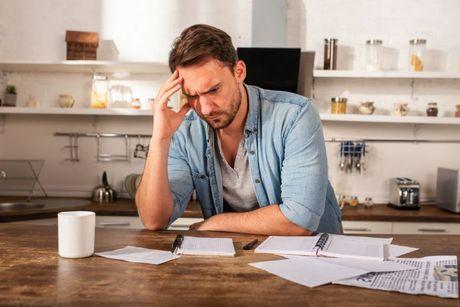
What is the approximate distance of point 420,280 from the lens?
1071 millimetres

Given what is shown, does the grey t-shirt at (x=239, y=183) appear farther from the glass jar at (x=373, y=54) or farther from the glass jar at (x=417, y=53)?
the glass jar at (x=417, y=53)

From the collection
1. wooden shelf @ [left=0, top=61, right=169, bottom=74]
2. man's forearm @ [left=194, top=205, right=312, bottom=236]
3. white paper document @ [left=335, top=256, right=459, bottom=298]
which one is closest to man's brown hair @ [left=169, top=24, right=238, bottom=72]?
man's forearm @ [left=194, top=205, right=312, bottom=236]

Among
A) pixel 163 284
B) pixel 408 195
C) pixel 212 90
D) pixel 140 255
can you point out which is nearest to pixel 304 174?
pixel 212 90

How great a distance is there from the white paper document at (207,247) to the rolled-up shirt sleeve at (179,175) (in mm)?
360

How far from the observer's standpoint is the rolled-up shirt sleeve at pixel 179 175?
1838 millimetres

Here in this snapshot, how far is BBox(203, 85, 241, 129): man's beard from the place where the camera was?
1712 mm

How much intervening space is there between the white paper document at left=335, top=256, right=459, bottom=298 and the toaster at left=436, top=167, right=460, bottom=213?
7.60 feet

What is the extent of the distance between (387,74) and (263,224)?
2.38m

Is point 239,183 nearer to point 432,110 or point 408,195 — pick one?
point 408,195

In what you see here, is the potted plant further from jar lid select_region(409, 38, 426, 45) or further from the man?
jar lid select_region(409, 38, 426, 45)

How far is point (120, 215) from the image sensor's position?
328 cm

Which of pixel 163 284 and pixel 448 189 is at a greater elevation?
pixel 163 284

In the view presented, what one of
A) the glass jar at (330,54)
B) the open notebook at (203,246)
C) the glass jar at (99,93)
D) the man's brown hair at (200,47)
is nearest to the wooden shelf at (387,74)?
the glass jar at (330,54)

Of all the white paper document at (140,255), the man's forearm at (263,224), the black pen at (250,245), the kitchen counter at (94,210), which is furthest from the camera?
the kitchen counter at (94,210)
